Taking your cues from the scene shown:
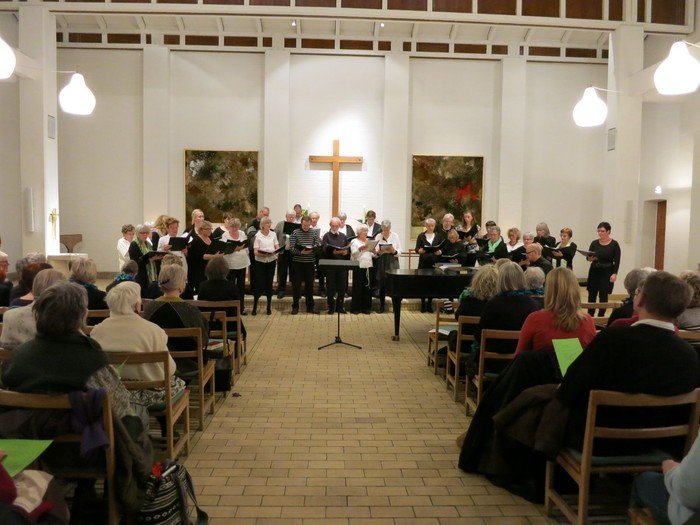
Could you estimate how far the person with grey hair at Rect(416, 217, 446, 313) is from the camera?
999 cm

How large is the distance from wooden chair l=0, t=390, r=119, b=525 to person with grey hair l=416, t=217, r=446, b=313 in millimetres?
7075

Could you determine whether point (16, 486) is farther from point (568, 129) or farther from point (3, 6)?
point (568, 129)

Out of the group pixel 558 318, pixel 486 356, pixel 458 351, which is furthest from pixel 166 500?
pixel 458 351

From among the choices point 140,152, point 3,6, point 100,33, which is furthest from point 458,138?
Answer: point 3,6

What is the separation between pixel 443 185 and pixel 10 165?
10.1 meters

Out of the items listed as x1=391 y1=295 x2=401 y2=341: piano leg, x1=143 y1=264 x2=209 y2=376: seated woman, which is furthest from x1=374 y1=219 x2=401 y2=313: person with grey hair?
x1=143 y1=264 x2=209 y2=376: seated woman

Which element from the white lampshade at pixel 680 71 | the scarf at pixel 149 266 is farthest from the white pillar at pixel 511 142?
the scarf at pixel 149 266

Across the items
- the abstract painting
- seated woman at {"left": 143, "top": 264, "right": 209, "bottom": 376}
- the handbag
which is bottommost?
the handbag

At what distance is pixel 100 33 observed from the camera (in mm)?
14086

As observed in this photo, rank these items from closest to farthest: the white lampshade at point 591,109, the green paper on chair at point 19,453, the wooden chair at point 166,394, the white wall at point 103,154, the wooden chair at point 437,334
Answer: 1. the green paper on chair at point 19,453
2. the wooden chair at point 166,394
3. the wooden chair at point 437,334
4. the white lampshade at point 591,109
5. the white wall at point 103,154

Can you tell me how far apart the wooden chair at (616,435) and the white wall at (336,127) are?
11921mm

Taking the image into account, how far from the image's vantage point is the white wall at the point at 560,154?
1486 centimetres

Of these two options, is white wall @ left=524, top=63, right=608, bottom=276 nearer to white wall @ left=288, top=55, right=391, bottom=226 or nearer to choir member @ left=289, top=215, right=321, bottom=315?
white wall @ left=288, top=55, right=391, bottom=226

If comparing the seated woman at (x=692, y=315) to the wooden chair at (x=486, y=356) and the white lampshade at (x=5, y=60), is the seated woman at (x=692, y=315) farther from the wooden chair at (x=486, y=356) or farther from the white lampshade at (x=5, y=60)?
the white lampshade at (x=5, y=60)
